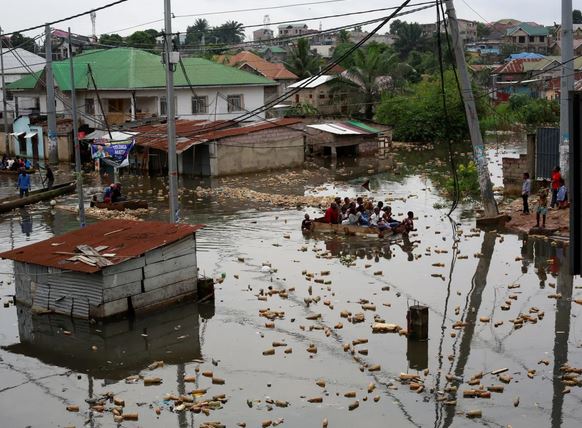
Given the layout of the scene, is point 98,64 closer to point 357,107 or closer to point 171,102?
point 357,107

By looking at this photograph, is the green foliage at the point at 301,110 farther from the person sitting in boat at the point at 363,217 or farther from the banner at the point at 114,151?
the person sitting in boat at the point at 363,217

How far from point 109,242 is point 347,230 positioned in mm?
9670

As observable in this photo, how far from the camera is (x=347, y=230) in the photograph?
27.6m

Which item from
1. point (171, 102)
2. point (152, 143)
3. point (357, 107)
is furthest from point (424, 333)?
point (357, 107)

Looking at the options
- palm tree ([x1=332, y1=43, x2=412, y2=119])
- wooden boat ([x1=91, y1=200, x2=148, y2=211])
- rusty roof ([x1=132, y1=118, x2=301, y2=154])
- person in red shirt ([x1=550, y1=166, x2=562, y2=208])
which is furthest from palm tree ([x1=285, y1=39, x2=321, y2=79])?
person in red shirt ([x1=550, y1=166, x2=562, y2=208])

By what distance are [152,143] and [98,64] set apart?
16.7 m

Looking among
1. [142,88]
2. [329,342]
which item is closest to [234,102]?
[142,88]

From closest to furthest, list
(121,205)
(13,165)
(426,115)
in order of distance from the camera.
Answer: (121,205) → (13,165) → (426,115)

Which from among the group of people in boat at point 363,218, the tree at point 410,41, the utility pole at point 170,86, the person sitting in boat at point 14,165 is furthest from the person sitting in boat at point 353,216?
the tree at point 410,41

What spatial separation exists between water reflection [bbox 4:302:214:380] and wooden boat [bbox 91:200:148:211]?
543 inches

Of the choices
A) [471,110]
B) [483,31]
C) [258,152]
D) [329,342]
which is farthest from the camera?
[483,31]

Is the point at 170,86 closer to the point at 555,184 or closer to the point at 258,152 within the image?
the point at 555,184

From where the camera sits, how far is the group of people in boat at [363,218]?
27.5 meters

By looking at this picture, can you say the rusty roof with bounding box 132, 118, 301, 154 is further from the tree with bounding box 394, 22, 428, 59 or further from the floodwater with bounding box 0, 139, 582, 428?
the tree with bounding box 394, 22, 428, 59
